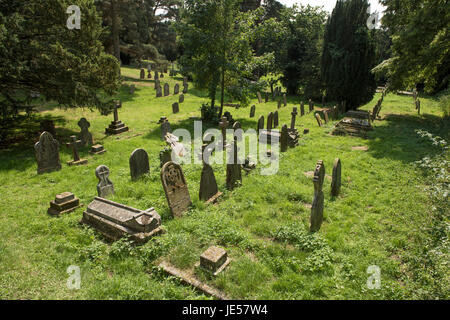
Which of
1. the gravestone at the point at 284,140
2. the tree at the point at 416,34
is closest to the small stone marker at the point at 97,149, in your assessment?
the gravestone at the point at 284,140

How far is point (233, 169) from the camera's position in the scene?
8.01 meters

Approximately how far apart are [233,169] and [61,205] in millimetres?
4683

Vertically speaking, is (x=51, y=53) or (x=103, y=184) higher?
(x=51, y=53)

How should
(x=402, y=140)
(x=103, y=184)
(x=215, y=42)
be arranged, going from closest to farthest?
1. (x=103, y=184)
2. (x=402, y=140)
3. (x=215, y=42)

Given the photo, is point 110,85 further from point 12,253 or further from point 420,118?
point 420,118

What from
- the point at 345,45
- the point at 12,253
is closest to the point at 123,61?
the point at 345,45

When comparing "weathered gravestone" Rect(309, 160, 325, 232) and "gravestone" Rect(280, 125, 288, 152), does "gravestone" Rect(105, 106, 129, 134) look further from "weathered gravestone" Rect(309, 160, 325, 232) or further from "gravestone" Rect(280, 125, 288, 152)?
"weathered gravestone" Rect(309, 160, 325, 232)

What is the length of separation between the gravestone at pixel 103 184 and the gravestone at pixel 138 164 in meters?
0.98

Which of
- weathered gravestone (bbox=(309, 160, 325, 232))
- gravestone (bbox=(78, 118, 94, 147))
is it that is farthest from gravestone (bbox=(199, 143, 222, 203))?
gravestone (bbox=(78, 118, 94, 147))

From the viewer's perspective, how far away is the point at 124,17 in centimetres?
2783

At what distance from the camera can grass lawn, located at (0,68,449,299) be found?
433 cm

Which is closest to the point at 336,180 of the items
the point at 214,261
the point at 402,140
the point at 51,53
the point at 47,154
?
the point at 214,261

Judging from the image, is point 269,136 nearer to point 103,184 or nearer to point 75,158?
point 103,184
